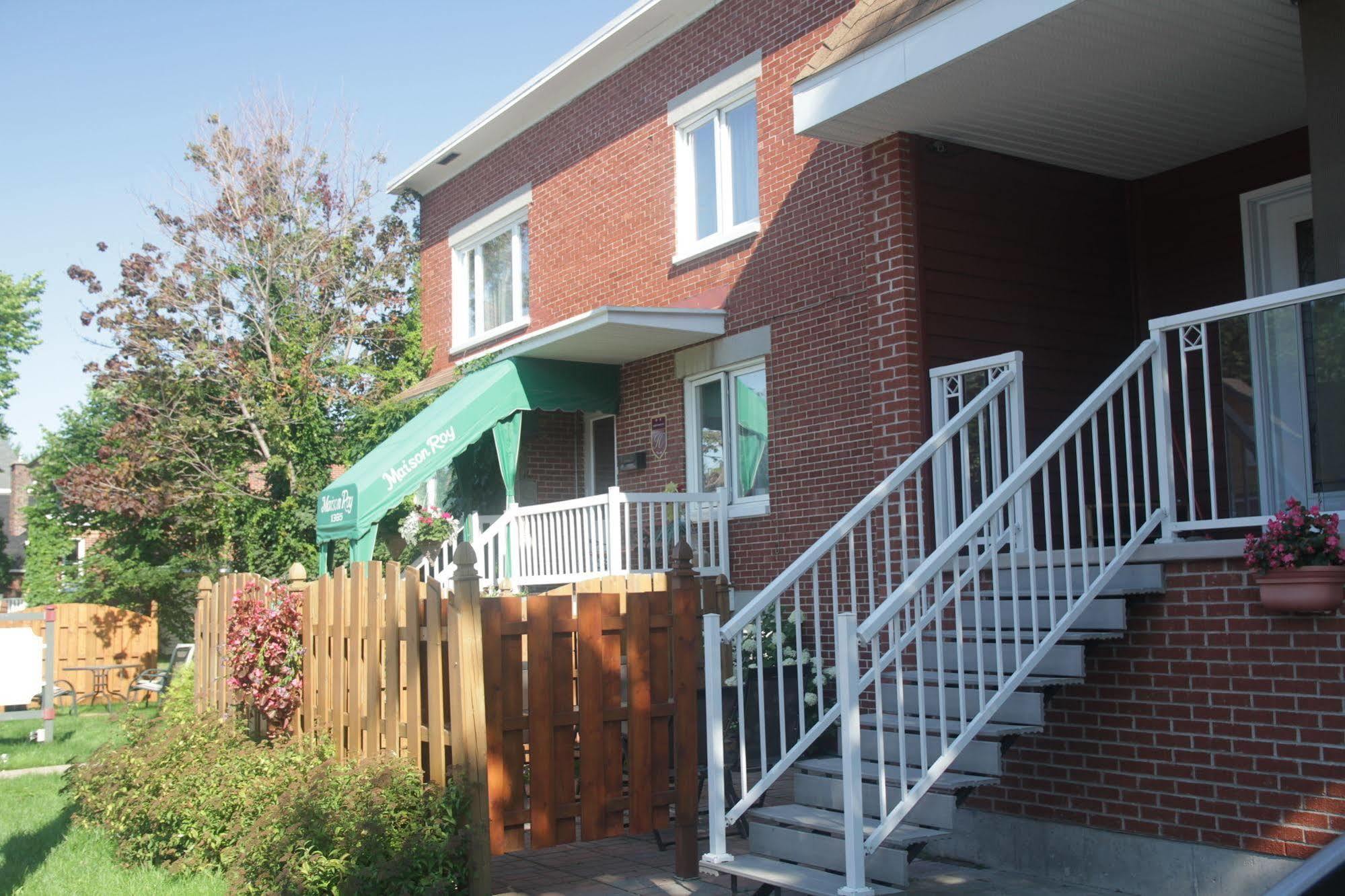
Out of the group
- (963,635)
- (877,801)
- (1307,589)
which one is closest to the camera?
(1307,589)

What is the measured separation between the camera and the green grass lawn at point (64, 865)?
6.24 m

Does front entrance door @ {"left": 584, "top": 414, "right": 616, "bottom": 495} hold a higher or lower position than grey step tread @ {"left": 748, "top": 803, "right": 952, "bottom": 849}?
higher

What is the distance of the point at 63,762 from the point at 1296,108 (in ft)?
39.4

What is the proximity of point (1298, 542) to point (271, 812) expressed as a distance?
16.4 ft

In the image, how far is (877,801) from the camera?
229 inches

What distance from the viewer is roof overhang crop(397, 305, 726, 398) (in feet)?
36.0

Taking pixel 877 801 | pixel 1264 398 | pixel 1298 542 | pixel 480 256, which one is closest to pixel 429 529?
pixel 480 256

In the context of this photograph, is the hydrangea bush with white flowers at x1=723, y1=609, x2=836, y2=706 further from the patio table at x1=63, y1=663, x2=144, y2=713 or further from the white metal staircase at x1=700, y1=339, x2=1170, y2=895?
the patio table at x1=63, y1=663, x2=144, y2=713

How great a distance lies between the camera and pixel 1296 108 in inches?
323

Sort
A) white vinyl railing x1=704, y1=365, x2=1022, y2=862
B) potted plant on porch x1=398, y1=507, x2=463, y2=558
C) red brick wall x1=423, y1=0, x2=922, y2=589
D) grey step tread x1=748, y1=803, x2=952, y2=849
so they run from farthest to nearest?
potted plant on porch x1=398, y1=507, x2=463, y2=558, red brick wall x1=423, y1=0, x2=922, y2=589, white vinyl railing x1=704, y1=365, x2=1022, y2=862, grey step tread x1=748, y1=803, x2=952, y2=849

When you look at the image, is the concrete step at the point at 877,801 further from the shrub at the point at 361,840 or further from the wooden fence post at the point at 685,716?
the shrub at the point at 361,840

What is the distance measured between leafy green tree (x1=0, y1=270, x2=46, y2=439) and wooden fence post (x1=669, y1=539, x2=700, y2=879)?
45.7m

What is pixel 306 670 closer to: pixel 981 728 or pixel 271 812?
pixel 271 812

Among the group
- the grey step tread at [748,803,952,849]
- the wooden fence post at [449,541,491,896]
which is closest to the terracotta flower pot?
the grey step tread at [748,803,952,849]
